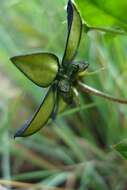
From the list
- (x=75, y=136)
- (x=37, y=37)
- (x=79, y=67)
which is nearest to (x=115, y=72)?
(x=75, y=136)

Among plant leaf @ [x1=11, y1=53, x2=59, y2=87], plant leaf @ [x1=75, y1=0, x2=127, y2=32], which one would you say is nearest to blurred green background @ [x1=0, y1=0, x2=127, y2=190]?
plant leaf @ [x1=75, y1=0, x2=127, y2=32]

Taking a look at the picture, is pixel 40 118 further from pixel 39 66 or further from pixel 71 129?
pixel 71 129

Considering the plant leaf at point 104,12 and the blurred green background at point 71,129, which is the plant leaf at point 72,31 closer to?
the plant leaf at point 104,12

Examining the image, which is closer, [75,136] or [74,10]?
[74,10]

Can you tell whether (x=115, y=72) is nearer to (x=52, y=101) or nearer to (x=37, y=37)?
(x=37, y=37)

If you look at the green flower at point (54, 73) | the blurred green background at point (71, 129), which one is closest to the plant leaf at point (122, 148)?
the green flower at point (54, 73)

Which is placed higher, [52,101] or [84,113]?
[52,101]

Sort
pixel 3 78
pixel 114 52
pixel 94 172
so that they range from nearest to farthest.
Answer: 1. pixel 94 172
2. pixel 114 52
3. pixel 3 78
